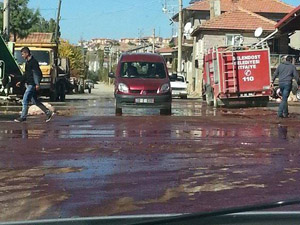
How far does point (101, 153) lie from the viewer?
9773mm

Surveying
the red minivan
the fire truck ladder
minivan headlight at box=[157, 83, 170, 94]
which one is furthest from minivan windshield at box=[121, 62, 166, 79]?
the fire truck ladder

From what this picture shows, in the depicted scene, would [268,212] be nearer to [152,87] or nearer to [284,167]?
[284,167]

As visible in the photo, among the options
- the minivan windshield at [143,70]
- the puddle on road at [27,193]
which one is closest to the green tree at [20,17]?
the minivan windshield at [143,70]

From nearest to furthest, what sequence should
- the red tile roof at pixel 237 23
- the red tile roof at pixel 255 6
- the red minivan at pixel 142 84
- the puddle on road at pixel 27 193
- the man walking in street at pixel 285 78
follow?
the puddle on road at pixel 27 193 < the man walking in street at pixel 285 78 < the red minivan at pixel 142 84 < the red tile roof at pixel 237 23 < the red tile roof at pixel 255 6

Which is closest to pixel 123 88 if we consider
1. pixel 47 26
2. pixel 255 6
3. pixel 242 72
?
pixel 242 72

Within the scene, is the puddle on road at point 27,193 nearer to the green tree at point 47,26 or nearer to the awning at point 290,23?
the awning at point 290,23

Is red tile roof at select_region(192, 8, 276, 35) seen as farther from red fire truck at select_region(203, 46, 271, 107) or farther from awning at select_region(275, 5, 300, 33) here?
red fire truck at select_region(203, 46, 271, 107)

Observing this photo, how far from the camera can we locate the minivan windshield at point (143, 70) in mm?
19766

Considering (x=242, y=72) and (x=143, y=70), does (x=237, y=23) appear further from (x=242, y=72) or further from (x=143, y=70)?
(x=143, y=70)

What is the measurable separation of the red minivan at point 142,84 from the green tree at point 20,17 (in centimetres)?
2918

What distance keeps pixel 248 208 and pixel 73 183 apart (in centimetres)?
431

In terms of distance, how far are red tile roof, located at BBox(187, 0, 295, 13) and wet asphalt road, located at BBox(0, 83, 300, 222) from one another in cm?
5423

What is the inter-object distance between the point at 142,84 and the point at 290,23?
19.2 m

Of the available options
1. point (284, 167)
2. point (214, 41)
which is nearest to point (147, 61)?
point (284, 167)
